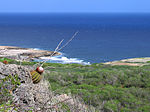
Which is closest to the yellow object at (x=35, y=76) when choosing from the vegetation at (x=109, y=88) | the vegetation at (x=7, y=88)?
the vegetation at (x=7, y=88)

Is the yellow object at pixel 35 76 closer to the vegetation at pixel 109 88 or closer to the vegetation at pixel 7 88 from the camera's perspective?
the vegetation at pixel 7 88

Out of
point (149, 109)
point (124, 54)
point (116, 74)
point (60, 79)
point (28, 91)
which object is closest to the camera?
point (28, 91)

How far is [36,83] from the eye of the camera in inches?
186

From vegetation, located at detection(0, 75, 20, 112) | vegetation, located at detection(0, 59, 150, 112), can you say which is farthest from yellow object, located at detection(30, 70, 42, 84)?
vegetation, located at detection(0, 59, 150, 112)

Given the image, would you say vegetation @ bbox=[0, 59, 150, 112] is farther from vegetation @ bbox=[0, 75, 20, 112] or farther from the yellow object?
vegetation @ bbox=[0, 75, 20, 112]

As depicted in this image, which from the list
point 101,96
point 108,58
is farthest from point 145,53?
point 101,96

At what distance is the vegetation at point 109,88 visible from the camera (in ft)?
33.9

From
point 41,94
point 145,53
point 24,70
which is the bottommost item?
point 145,53

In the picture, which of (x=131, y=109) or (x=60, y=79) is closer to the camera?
(x=131, y=109)

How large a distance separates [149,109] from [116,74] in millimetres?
6344

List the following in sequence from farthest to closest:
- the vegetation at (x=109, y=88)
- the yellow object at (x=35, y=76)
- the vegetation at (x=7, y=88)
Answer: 1. the vegetation at (x=109, y=88)
2. the yellow object at (x=35, y=76)
3. the vegetation at (x=7, y=88)

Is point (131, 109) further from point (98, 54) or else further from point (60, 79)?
point (98, 54)

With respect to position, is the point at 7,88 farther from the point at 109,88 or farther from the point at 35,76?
the point at 109,88

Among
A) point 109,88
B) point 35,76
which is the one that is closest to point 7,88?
point 35,76
